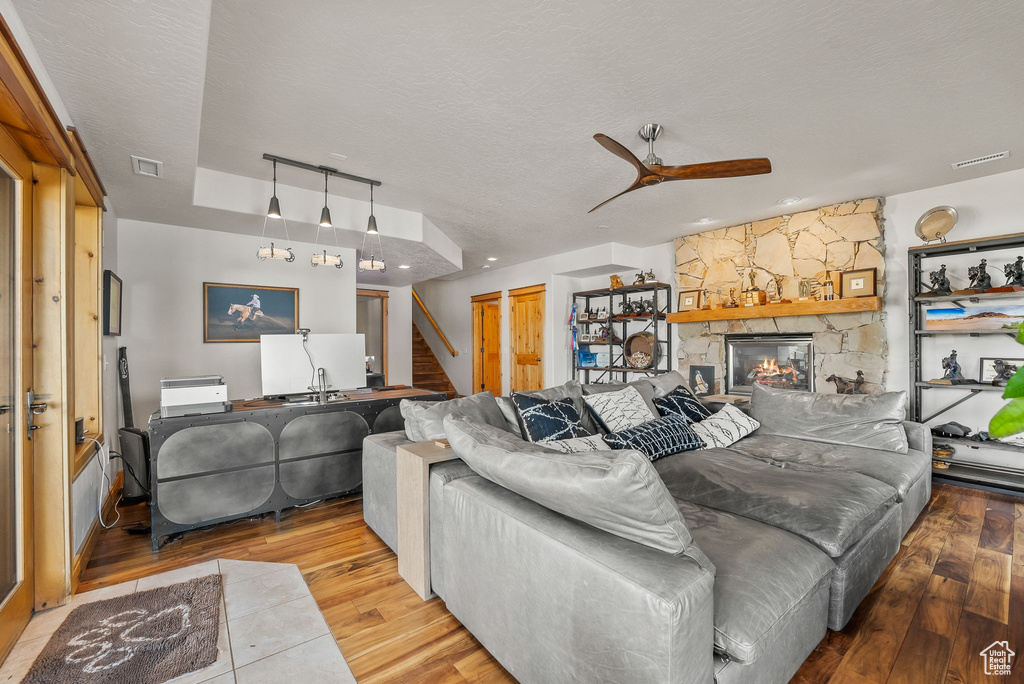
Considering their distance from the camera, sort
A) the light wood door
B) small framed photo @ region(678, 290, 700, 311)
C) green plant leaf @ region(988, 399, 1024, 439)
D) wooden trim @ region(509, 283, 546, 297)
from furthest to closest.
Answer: wooden trim @ region(509, 283, 546, 297) < small framed photo @ region(678, 290, 700, 311) < the light wood door < green plant leaf @ region(988, 399, 1024, 439)

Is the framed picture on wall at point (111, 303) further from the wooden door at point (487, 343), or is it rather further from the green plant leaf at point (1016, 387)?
the wooden door at point (487, 343)

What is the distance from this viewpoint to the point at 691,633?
1031 mm

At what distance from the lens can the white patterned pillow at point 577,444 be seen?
232cm

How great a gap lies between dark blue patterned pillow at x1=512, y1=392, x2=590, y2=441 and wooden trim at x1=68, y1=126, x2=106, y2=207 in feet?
8.31

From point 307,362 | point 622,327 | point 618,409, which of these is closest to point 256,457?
point 307,362

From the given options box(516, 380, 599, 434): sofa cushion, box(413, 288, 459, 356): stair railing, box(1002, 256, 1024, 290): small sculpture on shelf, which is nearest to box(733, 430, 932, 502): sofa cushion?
box(516, 380, 599, 434): sofa cushion

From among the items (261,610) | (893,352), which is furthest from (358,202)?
(893,352)

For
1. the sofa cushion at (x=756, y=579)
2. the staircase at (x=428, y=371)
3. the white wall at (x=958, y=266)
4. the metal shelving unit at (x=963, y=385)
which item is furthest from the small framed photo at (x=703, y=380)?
the staircase at (x=428, y=371)

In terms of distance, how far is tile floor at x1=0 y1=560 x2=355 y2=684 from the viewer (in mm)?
1595

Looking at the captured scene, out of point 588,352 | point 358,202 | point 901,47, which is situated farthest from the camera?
point 588,352

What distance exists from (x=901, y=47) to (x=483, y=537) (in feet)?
9.11

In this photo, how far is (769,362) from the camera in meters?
4.92

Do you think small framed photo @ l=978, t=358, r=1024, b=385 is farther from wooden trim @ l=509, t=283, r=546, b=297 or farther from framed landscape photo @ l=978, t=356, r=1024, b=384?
wooden trim @ l=509, t=283, r=546, b=297

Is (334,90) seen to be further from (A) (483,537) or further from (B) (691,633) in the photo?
(B) (691,633)
